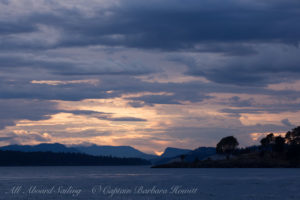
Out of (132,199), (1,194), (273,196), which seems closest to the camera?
(132,199)

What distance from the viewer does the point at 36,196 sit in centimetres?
10888

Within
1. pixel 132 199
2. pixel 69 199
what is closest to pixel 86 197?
pixel 69 199

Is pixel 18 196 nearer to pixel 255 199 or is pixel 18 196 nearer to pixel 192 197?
pixel 192 197

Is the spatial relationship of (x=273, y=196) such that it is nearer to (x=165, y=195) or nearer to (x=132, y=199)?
(x=165, y=195)

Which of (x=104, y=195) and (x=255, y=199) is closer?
(x=255, y=199)

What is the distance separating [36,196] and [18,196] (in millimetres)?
4303

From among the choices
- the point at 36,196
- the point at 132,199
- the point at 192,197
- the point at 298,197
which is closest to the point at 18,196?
the point at 36,196

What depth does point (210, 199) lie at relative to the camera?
332 feet

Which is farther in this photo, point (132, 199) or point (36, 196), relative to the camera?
point (36, 196)

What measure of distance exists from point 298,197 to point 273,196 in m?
5.52

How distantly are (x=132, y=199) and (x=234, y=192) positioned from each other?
3002cm

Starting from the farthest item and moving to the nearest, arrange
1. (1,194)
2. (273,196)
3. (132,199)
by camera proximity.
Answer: (1,194)
(273,196)
(132,199)

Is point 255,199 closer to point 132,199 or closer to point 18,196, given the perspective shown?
point 132,199

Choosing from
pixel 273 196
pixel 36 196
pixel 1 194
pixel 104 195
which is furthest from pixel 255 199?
pixel 1 194
